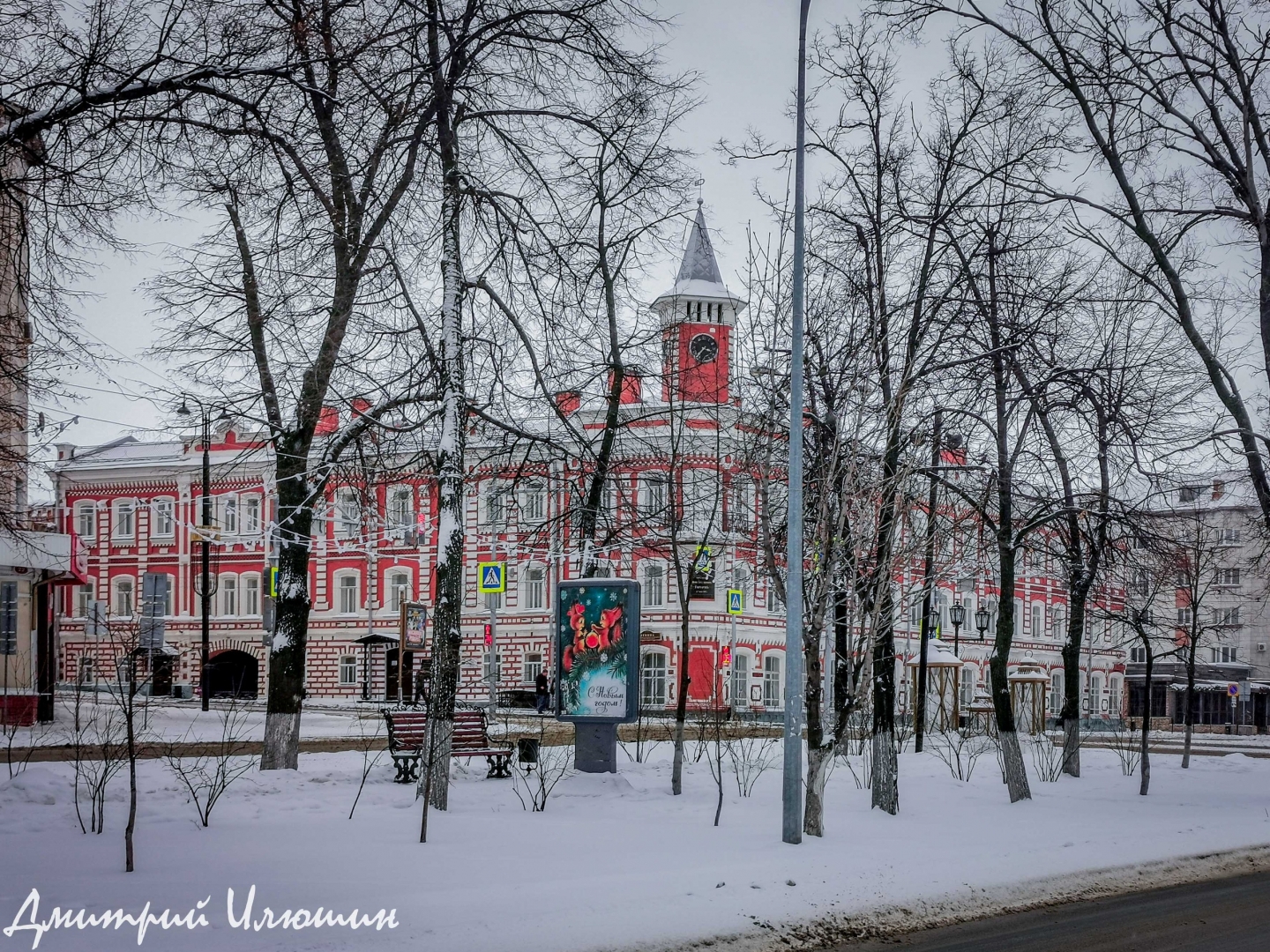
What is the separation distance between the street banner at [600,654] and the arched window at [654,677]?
112 feet

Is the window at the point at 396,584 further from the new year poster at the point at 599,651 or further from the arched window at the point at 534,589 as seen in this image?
the new year poster at the point at 599,651

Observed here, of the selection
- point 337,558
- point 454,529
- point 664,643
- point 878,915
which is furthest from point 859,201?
point 337,558

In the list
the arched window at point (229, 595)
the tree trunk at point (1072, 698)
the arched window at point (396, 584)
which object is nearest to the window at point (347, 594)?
the arched window at point (396, 584)

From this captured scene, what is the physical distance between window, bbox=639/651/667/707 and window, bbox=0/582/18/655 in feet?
92.6

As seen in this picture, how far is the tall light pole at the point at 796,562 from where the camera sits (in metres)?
13.3

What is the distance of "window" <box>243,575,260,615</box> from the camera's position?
2430 inches

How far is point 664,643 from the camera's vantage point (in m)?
54.1

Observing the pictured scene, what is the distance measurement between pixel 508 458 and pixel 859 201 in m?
6.72

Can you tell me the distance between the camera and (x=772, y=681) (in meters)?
56.8

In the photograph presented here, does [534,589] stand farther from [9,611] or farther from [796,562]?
[796,562]

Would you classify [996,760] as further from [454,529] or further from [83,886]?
[83,886]

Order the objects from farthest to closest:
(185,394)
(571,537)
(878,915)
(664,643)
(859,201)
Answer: (664,643), (571,537), (859,201), (185,394), (878,915)

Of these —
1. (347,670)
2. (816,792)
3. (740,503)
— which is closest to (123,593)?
(347,670)

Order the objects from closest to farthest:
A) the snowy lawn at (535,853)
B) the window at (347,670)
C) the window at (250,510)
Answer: the snowy lawn at (535,853), the window at (250,510), the window at (347,670)
